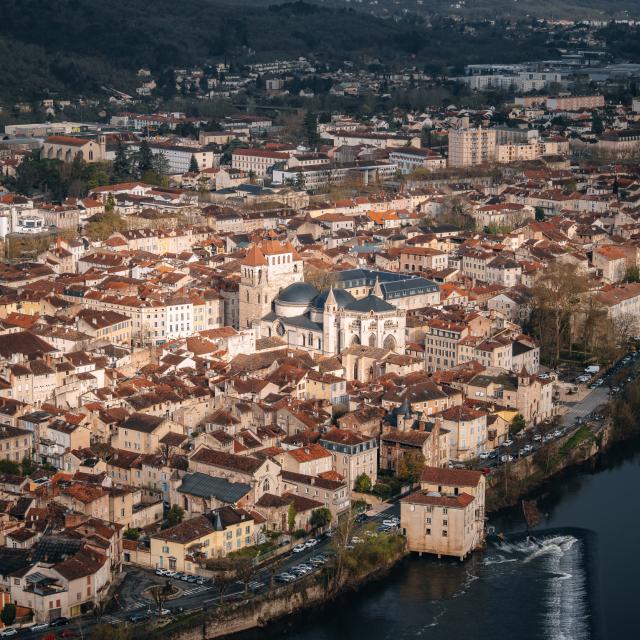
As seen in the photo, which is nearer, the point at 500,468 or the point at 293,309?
the point at 500,468

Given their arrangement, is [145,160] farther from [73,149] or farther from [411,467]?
[411,467]

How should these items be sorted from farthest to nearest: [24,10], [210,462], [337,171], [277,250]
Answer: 1. [24,10]
2. [337,171]
3. [277,250]
4. [210,462]

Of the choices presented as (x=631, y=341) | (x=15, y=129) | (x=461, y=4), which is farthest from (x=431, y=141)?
(x=461, y=4)

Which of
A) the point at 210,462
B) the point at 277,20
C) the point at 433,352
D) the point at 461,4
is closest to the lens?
the point at 210,462

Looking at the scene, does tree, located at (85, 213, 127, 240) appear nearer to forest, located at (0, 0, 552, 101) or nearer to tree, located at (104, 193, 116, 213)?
tree, located at (104, 193, 116, 213)

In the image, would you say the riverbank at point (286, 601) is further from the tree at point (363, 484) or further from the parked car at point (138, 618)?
the tree at point (363, 484)

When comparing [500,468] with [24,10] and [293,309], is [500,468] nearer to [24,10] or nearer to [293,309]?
[293,309]
